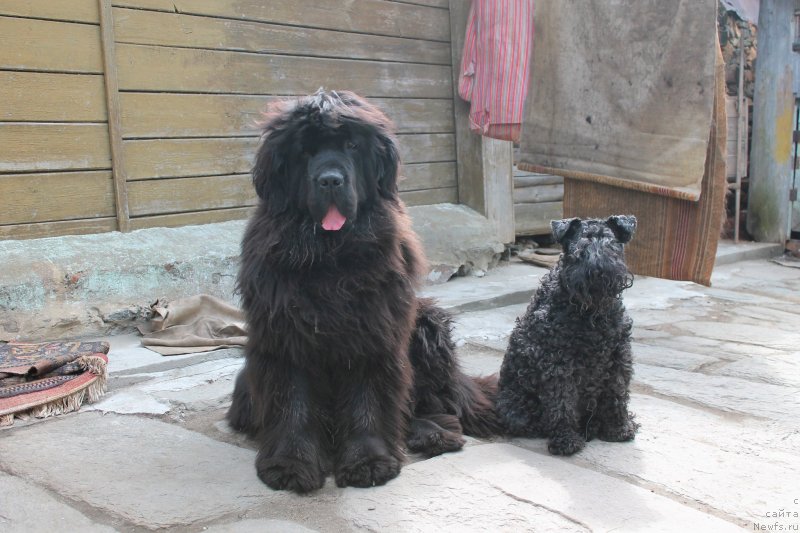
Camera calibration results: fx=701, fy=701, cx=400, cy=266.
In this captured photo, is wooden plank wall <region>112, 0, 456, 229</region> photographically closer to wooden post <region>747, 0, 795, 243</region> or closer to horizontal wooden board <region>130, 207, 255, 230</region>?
horizontal wooden board <region>130, 207, 255, 230</region>

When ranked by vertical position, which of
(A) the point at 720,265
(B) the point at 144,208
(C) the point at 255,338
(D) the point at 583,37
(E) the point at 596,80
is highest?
(D) the point at 583,37

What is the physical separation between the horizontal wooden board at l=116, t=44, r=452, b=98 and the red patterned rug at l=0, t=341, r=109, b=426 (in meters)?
2.08

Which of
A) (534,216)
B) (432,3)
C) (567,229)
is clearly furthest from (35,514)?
(534,216)

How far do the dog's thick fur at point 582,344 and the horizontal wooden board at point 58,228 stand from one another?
3.34 meters

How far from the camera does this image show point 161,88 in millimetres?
5168

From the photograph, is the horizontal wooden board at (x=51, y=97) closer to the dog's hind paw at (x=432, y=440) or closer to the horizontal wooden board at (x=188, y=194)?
the horizontal wooden board at (x=188, y=194)

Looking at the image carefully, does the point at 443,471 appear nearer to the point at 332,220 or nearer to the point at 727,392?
the point at 332,220

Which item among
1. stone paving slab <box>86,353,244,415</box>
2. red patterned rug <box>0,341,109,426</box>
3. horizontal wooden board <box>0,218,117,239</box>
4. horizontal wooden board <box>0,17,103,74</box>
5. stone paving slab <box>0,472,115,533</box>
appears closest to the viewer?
stone paving slab <box>0,472,115,533</box>

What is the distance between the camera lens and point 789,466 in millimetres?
2629

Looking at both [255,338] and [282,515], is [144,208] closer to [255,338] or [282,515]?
[255,338]

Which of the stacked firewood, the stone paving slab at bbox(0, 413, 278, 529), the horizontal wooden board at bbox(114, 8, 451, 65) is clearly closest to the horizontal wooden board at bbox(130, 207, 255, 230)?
the horizontal wooden board at bbox(114, 8, 451, 65)

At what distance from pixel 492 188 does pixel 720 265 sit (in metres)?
3.35

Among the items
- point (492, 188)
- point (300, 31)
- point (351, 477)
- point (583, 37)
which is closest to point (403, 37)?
point (300, 31)

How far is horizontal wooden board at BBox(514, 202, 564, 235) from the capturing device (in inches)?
306
